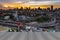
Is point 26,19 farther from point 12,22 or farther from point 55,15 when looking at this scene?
point 55,15

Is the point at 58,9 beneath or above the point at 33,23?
above

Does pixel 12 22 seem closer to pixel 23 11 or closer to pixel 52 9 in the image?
pixel 23 11

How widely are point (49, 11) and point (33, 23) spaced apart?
0.98 feet

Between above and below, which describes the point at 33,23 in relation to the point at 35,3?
below

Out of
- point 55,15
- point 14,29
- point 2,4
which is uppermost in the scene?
point 2,4

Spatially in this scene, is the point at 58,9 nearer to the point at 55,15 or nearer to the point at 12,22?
the point at 55,15

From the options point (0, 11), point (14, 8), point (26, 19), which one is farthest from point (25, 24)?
point (0, 11)

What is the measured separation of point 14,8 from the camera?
7.02 feet

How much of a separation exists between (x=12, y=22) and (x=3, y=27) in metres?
0.15

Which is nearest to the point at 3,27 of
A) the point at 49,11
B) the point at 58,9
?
the point at 49,11

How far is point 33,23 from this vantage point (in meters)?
2.15

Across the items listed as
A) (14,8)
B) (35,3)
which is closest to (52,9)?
(35,3)

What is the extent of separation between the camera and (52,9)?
2129mm

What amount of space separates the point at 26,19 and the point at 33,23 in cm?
12
